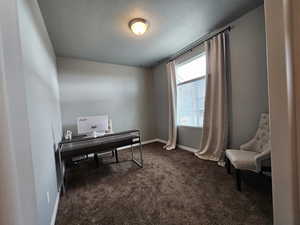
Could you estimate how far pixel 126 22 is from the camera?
1.99m

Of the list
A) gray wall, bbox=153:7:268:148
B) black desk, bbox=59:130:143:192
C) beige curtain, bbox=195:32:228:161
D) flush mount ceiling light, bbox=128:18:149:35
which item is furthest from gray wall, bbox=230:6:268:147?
black desk, bbox=59:130:143:192

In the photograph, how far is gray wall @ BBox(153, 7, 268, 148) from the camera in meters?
1.95

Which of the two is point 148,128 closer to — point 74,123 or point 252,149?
point 74,123

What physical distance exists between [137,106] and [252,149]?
3.16 metres

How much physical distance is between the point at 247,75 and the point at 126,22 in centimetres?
221

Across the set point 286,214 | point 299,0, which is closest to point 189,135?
point 286,214

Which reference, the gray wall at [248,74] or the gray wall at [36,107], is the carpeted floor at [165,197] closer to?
the gray wall at [36,107]

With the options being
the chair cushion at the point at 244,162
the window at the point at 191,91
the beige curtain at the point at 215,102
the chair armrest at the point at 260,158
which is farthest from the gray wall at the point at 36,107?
the window at the point at 191,91

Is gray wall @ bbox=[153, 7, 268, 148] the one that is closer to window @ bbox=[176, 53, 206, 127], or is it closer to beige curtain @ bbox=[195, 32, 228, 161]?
beige curtain @ bbox=[195, 32, 228, 161]

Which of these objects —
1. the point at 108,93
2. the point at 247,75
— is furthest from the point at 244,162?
the point at 108,93

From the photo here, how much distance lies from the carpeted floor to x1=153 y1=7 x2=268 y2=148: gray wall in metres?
0.82

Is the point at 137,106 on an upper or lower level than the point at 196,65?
lower

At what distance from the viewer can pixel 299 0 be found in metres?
0.95

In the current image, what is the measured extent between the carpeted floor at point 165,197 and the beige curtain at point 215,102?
37cm
